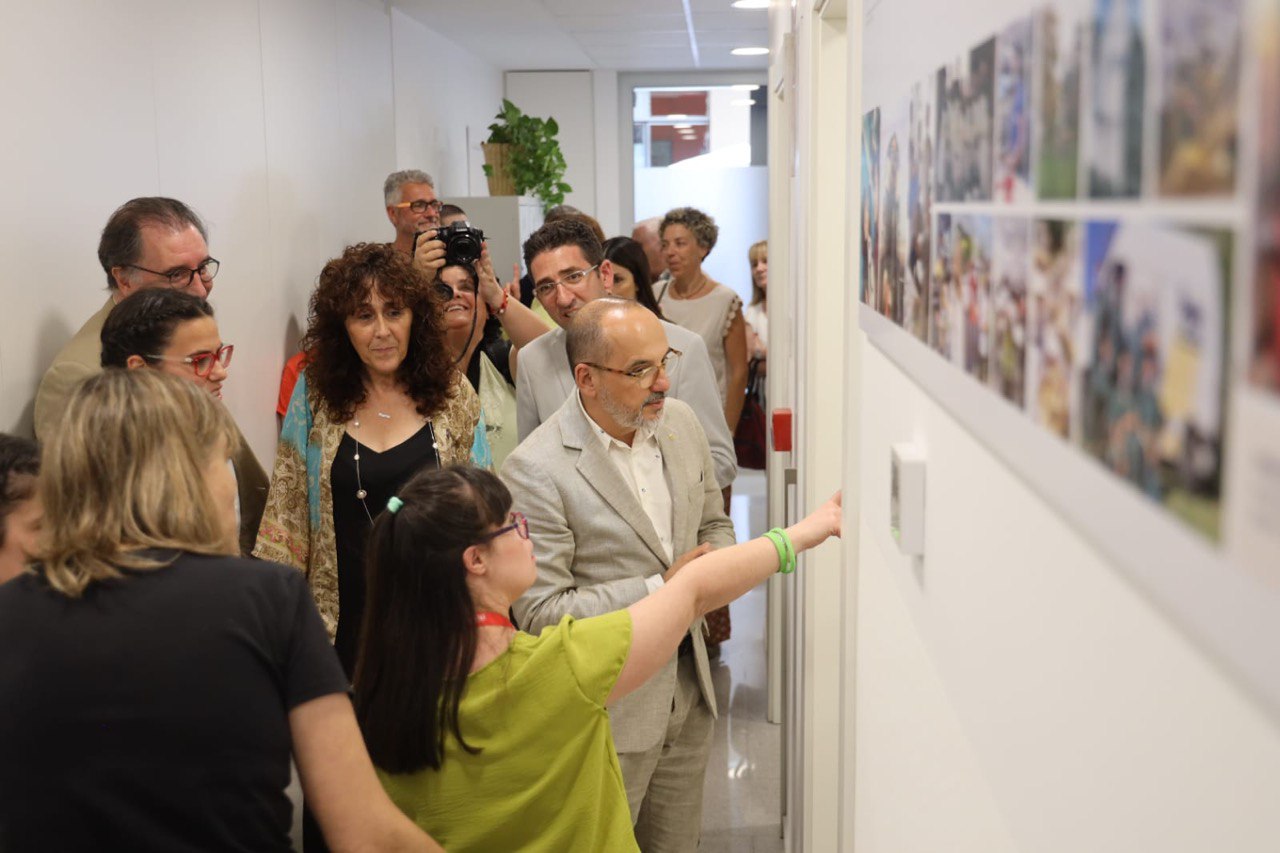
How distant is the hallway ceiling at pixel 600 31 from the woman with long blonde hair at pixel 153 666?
5334 millimetres

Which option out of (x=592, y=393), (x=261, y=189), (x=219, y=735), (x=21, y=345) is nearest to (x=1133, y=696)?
(x=219, y=735)

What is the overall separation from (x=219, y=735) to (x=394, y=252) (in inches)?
73.4

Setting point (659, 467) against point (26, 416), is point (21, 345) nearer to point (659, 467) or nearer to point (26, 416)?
point (26, 416)

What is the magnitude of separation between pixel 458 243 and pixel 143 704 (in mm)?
2697

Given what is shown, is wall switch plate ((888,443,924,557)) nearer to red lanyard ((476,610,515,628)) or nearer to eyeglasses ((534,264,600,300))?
red lanyard ((476,610,515,628))

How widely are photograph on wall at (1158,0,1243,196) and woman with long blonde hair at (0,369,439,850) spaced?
1.06m

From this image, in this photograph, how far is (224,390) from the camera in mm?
3715

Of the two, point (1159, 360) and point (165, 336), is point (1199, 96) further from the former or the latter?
point (165, 336)

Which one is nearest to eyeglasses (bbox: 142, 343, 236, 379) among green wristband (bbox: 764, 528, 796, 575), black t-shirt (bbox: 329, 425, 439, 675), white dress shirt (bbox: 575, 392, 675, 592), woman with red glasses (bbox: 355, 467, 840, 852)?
black t-shirt (bbox: 329, 425, 439, 675)

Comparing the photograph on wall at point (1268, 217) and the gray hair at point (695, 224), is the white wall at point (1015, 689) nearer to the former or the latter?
the photograph on wall at point (1268, 217)

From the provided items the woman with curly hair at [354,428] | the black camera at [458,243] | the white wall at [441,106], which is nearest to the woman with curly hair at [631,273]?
the black camera at [458,243]

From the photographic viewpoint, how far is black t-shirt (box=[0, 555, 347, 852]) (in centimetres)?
122

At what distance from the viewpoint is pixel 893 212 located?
3.87ft

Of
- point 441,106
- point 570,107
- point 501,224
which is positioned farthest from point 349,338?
point 570,107
